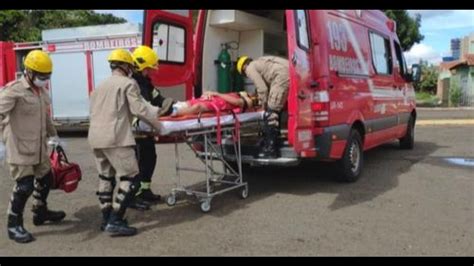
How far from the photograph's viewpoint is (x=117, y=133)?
5199 mm

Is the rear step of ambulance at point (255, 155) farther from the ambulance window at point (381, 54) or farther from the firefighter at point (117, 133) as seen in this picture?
the ambulance window at point (381, 54)

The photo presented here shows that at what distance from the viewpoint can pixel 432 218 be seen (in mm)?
5836

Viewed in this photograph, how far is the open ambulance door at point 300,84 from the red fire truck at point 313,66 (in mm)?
12

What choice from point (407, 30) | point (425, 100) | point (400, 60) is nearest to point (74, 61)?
point (400, 60)

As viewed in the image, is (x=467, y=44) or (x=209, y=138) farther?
(x=467, y=44)

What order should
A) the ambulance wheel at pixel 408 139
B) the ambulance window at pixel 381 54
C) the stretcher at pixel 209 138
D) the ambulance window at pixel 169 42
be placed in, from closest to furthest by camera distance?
1. the stretcher at pixel 209 138
2. the ambulance window at pixel 169 42
3. the ambulance window at pixel 381 54
4. the ambulance wheel at pixel 408 139

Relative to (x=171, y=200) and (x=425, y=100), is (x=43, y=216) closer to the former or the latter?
(x=171, y=200)

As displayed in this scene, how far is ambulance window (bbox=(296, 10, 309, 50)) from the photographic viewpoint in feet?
21.0

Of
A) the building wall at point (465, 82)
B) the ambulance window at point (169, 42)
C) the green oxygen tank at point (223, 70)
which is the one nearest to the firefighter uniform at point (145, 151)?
the ambulance window at point (169, 42)

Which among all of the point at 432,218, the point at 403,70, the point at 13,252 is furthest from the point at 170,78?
the point at 403,70

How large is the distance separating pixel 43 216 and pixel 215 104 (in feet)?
7.43

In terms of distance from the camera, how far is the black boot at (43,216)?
221 inches
